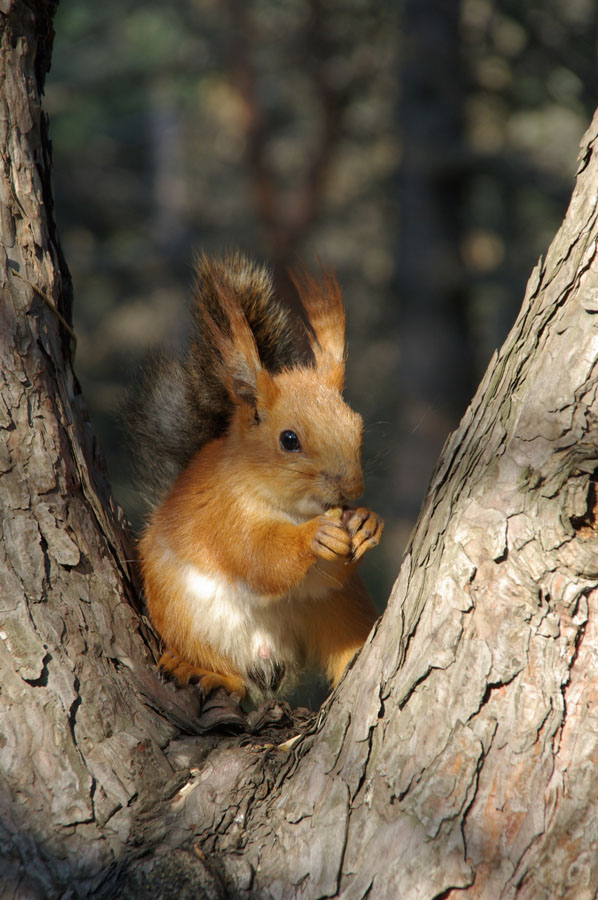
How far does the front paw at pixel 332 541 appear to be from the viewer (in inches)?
71.2

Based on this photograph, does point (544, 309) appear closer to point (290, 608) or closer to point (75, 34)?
point (290, 608)

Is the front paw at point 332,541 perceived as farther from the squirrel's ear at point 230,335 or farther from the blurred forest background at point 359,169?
the blurred forest background at point 359,169

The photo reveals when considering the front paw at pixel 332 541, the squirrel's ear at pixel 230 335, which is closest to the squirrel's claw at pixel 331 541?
the front paw at pixel 332 541

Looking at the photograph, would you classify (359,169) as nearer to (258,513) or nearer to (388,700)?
(258,513)

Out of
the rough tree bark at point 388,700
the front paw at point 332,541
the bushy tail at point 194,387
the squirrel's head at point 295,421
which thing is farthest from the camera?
the bushy tail at point 194,387

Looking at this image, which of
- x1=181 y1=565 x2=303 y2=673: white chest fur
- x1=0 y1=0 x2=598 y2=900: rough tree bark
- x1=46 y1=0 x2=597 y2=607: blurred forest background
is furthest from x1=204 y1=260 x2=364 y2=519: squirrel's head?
x1=0 y1=0 x2=598 y2=900: rough tree bark

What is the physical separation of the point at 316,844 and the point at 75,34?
349 inches

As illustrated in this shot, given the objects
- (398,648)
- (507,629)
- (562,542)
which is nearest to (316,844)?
(398,648)

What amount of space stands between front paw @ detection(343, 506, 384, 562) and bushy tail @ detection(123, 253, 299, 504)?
1.73 ft

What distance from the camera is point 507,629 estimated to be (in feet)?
3.95

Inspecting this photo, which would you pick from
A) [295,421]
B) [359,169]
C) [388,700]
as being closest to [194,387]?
[295,421]

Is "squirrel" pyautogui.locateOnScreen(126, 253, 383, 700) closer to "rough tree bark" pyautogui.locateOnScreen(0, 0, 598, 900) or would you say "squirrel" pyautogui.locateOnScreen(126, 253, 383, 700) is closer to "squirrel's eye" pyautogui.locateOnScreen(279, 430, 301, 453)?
"squirrel's eye" pyautogui.locateOnScreen(279, 430, 301, 453)

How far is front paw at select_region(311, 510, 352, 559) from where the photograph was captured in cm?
181

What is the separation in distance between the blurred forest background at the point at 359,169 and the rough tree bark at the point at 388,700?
3.19 ft
